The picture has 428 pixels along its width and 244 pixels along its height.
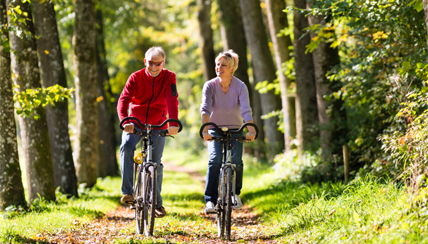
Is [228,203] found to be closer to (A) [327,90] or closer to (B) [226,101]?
(B) [226,101]

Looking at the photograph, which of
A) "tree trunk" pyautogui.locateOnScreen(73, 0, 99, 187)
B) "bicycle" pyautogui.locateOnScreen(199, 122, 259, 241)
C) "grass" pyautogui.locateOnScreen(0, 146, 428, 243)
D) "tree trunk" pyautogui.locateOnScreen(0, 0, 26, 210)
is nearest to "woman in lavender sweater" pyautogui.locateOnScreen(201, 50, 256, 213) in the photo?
"bicycle" pyautogui.locateOnScreen(199, 122, 259, 241)

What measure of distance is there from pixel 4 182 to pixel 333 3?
5.69 metres

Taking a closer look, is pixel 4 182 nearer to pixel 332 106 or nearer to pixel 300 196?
pixel 300 196

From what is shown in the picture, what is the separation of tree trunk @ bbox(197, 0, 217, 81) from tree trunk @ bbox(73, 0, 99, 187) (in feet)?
23.7

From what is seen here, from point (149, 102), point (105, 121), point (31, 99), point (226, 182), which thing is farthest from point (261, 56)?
point (226, 182)

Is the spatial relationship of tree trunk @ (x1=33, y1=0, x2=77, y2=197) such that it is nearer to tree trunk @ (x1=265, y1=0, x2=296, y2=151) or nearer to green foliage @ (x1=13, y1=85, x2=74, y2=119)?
green foliage @ (x1=13, y1=85, x2=74, y2=119)

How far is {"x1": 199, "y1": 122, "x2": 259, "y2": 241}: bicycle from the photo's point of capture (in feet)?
17.8

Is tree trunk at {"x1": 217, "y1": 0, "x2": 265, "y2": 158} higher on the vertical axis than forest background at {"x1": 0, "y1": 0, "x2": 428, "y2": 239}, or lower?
higher

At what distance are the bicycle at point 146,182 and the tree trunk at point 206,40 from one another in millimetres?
12125

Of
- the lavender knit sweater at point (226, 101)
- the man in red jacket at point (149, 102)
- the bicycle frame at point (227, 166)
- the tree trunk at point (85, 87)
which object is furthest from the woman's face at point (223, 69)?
the tree trunk at point (85, 87)


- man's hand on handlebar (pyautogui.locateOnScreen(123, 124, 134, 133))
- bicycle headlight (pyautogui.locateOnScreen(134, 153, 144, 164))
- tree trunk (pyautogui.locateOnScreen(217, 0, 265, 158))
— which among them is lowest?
bicycle headlight (pyautogui.locateOnScreen(134, 153, 144, 164))

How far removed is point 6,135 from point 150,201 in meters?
2.84

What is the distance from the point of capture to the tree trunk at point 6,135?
6695mm

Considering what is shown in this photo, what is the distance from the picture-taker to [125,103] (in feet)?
18.2
